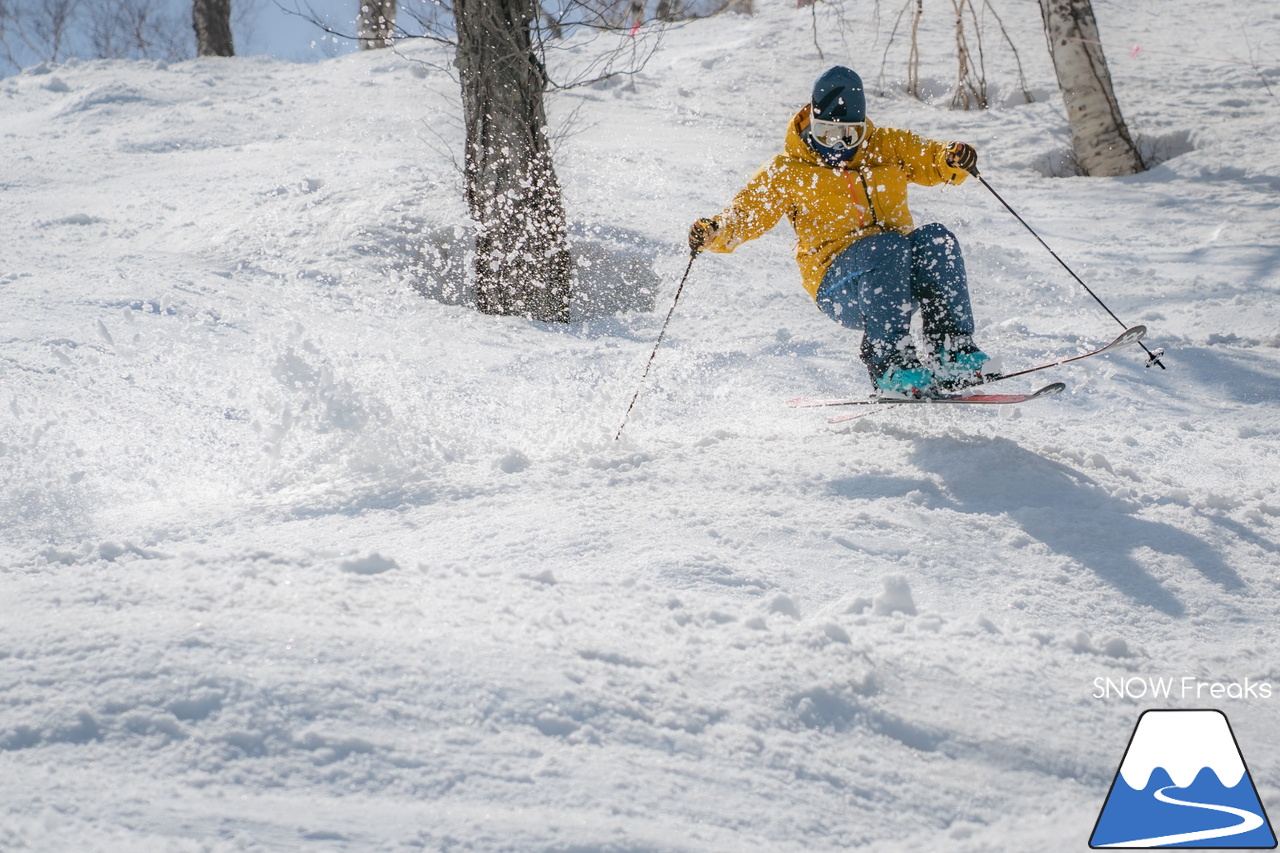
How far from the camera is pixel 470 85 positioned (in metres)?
5.30

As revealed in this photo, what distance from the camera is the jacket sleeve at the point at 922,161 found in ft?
11.6

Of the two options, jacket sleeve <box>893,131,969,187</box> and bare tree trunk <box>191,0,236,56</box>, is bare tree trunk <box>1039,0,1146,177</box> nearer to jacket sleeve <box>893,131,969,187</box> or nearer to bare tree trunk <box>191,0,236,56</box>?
jacket sleeve <box>893,131,969,187</box>

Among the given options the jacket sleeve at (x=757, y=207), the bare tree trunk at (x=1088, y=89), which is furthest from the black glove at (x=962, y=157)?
the bare tree trunk at (x=1088, y=89)

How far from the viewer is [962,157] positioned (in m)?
3.38

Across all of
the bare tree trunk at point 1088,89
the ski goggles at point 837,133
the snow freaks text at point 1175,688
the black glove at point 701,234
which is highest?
the bare tree trunk at point 1088,89

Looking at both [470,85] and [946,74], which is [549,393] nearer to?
[470,85]

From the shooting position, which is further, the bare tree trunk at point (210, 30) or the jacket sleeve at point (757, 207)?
the bare tree trunk at point (210, 30)

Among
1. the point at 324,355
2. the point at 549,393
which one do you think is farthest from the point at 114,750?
the point at 549,393

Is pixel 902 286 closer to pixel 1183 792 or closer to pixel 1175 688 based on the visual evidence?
pixel 1175 688

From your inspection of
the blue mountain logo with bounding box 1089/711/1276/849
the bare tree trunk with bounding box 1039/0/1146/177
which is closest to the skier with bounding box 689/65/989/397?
the blue mountain logo with bounding box 1089/711/1276/849

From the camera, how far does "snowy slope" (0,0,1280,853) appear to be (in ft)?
4.93

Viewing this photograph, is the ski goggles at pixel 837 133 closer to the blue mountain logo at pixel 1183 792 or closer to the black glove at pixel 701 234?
the black glove at pixel 701 234

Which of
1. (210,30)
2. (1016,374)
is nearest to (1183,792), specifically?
(1016,374)

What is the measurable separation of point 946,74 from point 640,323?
21.6ft
